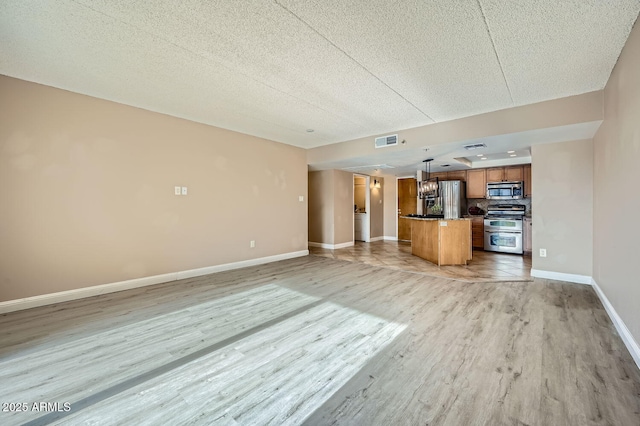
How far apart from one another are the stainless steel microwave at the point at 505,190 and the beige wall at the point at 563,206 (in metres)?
2.56

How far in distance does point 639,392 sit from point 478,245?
598 centimetres

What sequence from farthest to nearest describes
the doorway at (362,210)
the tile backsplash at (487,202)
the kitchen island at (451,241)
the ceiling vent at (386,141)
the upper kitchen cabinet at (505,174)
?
the doorway at (362,210)
the tile backsplash at (487,202)
the upper kitchen cabinet at (505,174)
the kitchen island at (451,241)
the ceiling vent at (386,141)

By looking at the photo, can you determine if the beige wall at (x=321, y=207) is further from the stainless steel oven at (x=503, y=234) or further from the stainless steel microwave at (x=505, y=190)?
the stainless steel microwave at (x=505, y=190)

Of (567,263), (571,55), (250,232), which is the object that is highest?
(571,55)

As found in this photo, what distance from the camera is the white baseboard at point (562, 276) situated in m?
4.11

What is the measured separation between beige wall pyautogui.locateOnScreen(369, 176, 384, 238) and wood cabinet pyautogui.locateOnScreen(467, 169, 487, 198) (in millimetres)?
2723

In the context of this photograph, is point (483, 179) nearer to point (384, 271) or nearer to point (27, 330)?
point (384, 271)

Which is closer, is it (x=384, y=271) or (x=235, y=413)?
(x=235, y=413)

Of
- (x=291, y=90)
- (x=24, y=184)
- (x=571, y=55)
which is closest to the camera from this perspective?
(x=571, y=55)

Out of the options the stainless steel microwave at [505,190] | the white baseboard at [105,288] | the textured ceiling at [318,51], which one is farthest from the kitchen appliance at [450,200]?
the white baseboard at [105,288]

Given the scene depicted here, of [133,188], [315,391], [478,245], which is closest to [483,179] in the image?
[478,245]

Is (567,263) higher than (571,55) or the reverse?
the reverse

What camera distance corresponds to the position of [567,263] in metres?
4.26

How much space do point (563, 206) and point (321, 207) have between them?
203 inches
